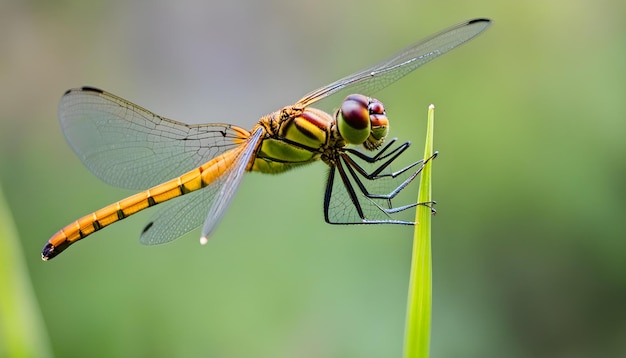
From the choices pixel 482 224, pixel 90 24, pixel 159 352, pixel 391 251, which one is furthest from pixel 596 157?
pixel 90 24

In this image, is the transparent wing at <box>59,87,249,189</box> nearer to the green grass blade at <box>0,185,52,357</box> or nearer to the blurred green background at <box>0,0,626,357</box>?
the blurred green background at <box>0,0,626,357</box>

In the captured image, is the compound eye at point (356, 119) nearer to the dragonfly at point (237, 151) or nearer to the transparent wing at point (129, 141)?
the dragonfly at point (237, 151)

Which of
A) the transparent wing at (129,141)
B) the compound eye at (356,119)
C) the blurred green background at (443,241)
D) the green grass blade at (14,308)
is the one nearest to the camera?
→ the green grass blade at (14,308)

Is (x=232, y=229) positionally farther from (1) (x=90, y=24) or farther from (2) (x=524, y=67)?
(1) (x=90, y=24)

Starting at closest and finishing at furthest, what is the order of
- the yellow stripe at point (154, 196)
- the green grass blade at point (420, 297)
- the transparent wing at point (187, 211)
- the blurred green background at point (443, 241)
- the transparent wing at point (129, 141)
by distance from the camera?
the green grass blade at point (420, 297)
the transparent wing at point (187, 211)
the yellow stripe at point (154, 196)
the transparent wing at point (129, 141)
the blurred green background at point (443, 241)

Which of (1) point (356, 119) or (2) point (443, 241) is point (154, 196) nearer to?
(1) point (356, 119)

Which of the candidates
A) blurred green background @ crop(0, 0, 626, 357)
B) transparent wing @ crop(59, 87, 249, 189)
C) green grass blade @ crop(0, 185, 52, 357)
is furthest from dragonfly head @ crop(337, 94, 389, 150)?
green grass blade @ crop(0, 185, 52, 357)

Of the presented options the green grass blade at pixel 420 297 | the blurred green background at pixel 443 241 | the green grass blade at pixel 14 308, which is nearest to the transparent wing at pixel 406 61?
the blurred green background at pixel 443 241
